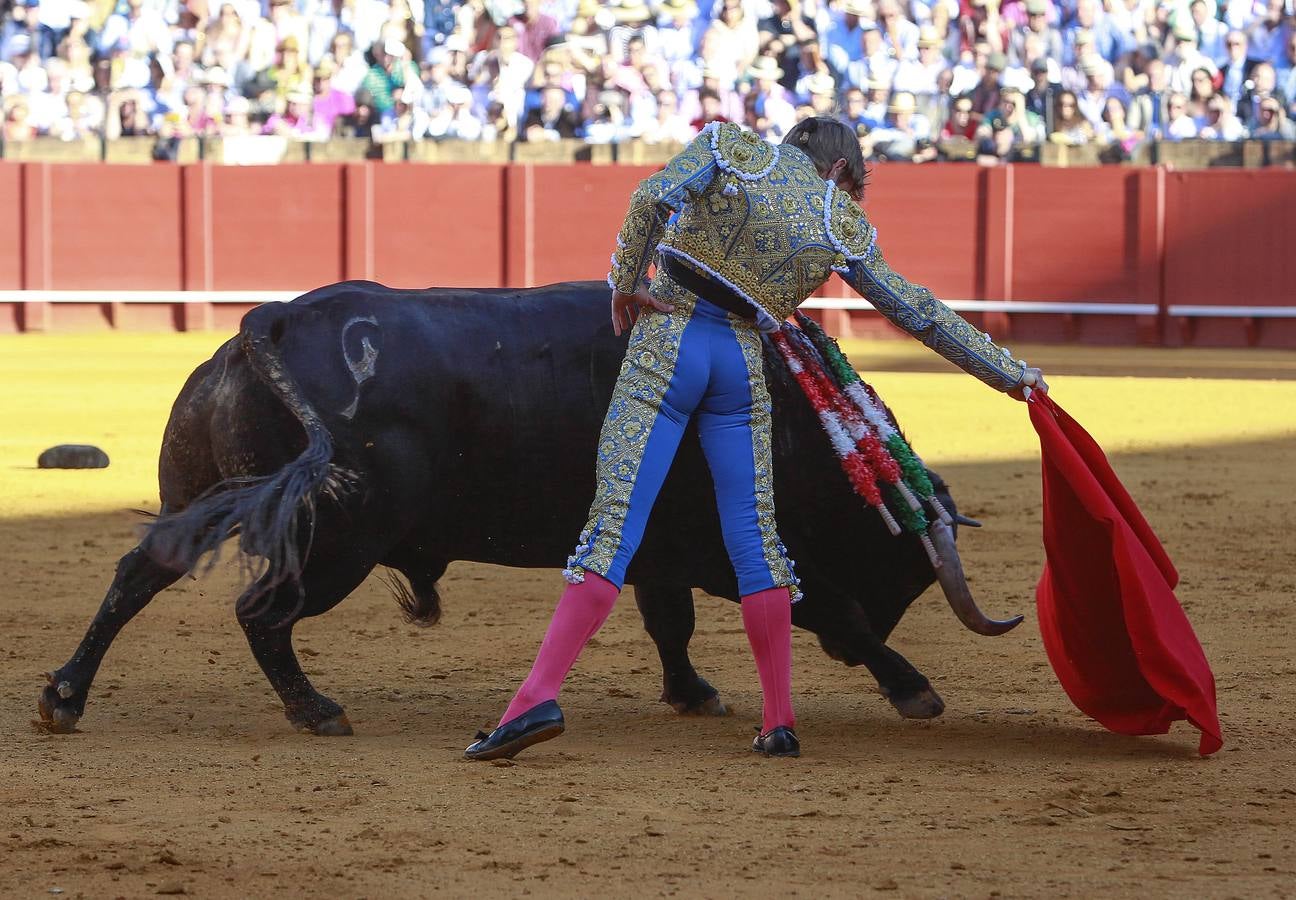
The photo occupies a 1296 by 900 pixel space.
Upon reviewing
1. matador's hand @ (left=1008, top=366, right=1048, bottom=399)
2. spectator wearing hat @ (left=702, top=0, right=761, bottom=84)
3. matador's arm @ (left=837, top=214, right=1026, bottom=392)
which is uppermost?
spectator wearing hat @ (left=702, top=0, right=761, bottom=84)

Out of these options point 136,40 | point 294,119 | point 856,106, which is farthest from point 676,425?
point 136,40

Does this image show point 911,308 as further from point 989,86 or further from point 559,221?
point 559,221

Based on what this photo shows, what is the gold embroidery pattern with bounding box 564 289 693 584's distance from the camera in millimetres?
3098

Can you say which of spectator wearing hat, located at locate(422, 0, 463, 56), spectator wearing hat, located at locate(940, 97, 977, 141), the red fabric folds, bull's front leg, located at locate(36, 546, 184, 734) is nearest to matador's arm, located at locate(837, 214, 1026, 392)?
the red fabric folds

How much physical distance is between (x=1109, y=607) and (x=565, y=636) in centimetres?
98

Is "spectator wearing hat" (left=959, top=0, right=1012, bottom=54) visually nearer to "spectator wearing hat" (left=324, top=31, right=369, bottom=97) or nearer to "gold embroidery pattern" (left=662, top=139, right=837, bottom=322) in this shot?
"spectator wearing hat" (left=324, top=31, right=369, bottom=97)

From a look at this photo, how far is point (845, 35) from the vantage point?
13.1m

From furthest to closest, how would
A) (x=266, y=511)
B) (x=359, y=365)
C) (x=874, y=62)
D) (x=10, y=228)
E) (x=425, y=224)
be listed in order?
(x=425, y=224), (x=10, y=228), (x=874, y=62), (x=359, y=365), (x=266, y=511)

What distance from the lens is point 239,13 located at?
14.1 metres

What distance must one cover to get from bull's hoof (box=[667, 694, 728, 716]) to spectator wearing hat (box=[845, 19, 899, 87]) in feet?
31.8

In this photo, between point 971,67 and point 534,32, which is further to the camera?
point 534,32

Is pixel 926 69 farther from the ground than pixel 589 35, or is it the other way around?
pixel 589 35

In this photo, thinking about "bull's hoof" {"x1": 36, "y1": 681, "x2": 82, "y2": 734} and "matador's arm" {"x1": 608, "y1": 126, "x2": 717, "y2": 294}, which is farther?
"bull's hoof" {"x1": 36, "y1": 681, "x2": 82, "y2": 734}

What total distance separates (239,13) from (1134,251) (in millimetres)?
6346
